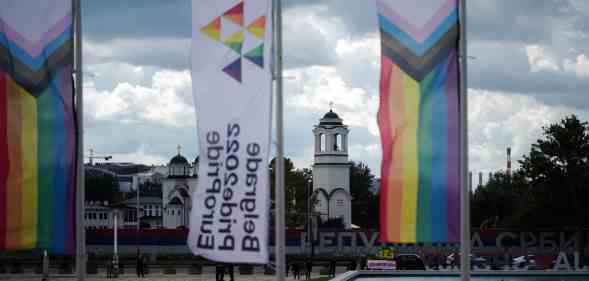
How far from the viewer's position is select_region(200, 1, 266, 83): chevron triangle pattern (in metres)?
20.5

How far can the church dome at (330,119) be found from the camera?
5679 inches

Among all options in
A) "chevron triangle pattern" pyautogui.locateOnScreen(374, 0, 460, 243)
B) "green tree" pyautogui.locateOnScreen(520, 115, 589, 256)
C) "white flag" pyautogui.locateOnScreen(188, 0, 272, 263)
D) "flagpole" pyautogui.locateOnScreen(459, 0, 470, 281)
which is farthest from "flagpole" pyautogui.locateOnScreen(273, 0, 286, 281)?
"green tree" pyautogui.locateOnScreen(520, 115, 589, 256)

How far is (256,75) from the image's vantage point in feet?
67.4

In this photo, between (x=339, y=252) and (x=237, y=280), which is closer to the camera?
(x=237, y=280)

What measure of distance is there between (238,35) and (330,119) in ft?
406

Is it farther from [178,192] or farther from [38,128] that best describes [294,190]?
[38,128]

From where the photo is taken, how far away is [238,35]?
20594 millimetres

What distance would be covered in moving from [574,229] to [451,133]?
76223mm

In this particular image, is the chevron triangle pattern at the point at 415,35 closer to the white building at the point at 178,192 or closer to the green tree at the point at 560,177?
the green tree at the point at 560,177

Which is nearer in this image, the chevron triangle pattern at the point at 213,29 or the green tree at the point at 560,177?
the chevron triangle pattern at the point at 213,29

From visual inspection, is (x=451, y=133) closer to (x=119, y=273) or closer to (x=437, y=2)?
(x=437, y=2)

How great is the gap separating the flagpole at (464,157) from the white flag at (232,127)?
3176 mm

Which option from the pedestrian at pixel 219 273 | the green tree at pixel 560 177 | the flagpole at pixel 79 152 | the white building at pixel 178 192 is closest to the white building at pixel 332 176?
the white building at pixel 178 192

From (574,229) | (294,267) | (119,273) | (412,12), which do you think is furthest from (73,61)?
(574,229)
